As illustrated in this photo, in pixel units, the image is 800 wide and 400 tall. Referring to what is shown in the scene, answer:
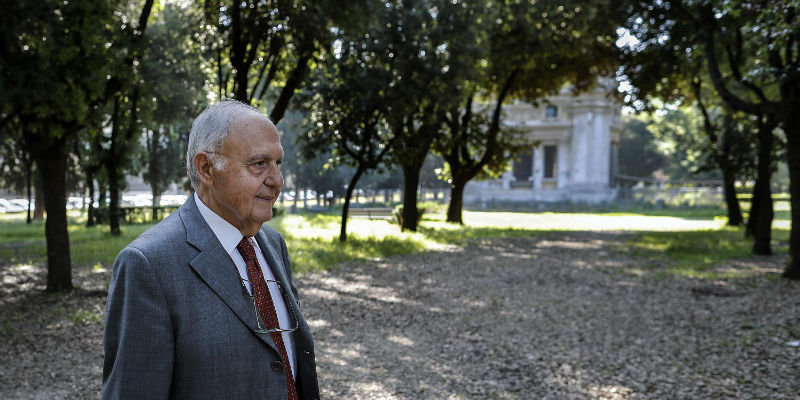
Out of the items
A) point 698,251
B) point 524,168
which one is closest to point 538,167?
point 524,168

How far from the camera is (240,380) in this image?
6.23 feet

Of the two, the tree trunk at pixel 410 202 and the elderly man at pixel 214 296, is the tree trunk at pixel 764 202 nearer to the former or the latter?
the tree trunk at pixel 410 202

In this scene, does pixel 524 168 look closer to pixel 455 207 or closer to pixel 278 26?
pixel 455 207

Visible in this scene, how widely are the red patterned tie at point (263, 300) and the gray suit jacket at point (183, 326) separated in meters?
0.10

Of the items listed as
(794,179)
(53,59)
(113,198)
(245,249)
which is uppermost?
(53,59)

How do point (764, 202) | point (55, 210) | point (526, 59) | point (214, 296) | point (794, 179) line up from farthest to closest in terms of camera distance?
1. point (526, 59)
2. point (764, 202)
3. point (794, 179)
4. point (55, 210)
5. point (214, 296)

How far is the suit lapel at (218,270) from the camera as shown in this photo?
1.90 meters

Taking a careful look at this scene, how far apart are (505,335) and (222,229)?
619 centimetres

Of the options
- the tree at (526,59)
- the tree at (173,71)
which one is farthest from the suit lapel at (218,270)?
the tree at (526,59)

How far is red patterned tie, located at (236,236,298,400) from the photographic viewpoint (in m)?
2.07

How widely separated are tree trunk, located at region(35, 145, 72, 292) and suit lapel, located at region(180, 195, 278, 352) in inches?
342

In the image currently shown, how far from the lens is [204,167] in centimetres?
207

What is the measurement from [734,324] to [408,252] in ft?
31.4

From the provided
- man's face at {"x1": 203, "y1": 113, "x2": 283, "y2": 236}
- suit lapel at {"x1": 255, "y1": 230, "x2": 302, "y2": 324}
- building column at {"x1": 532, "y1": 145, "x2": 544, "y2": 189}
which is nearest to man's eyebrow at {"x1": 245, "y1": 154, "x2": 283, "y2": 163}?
man's face at {"x1": 203, "y1": 113, "x2": 283, "y2": 236}
